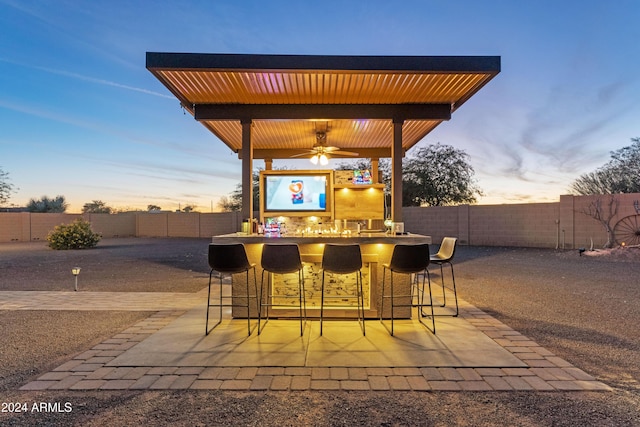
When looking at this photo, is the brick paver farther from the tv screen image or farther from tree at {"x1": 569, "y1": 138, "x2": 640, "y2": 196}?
tree at {"x1": 569, "y1": 138, "x2": 640, "y2": 196}

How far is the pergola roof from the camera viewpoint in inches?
147

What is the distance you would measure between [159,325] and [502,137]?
13529 millimetres

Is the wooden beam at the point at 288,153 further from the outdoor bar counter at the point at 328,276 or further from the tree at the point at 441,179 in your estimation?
the tree at the point at 441,179

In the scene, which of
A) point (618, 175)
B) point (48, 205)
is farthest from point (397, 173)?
point (48, 205)

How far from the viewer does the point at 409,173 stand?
1992cm

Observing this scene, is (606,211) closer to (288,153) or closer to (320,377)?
(288,153)

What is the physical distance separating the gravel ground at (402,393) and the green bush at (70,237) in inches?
345

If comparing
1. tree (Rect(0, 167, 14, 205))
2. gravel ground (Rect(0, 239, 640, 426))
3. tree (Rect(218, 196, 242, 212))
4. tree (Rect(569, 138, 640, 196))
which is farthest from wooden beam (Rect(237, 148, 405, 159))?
tree (Rect(0, 167, 14, 205))

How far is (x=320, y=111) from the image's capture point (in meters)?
4.90

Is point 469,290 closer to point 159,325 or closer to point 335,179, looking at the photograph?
point 335,179

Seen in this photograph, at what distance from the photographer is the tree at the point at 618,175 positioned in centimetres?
1684

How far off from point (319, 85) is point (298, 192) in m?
1.41

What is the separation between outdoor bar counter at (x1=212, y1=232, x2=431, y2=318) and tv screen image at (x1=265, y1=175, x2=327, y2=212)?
0.81 m

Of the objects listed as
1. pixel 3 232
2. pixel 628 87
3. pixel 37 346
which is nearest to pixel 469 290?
pixel 37 346
